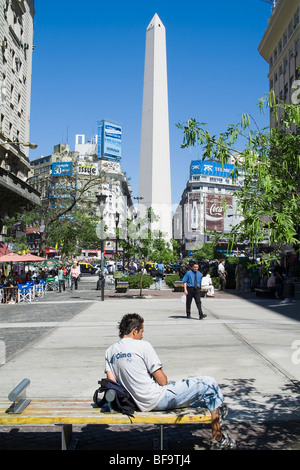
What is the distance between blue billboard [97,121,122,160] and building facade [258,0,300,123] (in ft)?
252

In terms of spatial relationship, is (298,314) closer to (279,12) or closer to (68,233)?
(68,233)

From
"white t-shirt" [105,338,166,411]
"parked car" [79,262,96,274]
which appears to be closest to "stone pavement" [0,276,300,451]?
"white t-shirt" [105,338,166,411]

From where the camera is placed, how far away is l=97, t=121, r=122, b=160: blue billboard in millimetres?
131250

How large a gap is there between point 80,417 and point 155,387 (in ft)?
2.30

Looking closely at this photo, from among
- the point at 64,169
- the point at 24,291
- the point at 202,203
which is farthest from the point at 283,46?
the point at 202,203

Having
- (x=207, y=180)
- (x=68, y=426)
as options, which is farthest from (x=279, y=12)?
(x=207, y=180)

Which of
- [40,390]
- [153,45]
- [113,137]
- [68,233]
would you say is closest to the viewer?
[40,390]

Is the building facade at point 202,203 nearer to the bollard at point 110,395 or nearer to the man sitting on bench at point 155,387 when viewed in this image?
the man sitting on bench at point 155,387

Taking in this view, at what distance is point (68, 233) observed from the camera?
38.2m

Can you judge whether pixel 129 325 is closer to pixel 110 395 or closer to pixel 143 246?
pixel 110 395

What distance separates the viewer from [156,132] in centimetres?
5716

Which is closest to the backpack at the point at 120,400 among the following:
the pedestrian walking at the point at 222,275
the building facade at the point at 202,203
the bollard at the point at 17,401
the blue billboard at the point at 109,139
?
the bollard at the point at 17,401

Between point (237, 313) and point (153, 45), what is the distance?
4617 centimetres

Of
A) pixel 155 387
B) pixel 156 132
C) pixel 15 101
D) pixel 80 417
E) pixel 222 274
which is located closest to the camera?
pixel 80 417
